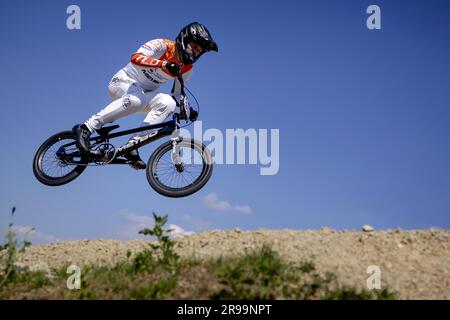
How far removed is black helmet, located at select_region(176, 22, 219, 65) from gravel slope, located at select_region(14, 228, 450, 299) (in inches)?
147

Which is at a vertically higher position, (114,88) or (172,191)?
(114,88)

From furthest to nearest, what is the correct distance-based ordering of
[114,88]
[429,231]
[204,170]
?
1. [114,88]
2. [204,170]
3. [429,231]

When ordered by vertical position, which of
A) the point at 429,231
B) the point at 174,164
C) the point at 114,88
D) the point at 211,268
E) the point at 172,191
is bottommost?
the point at 211,268

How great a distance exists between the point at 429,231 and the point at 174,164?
4.89 metres

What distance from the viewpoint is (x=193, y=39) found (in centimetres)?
895

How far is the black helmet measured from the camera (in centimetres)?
891

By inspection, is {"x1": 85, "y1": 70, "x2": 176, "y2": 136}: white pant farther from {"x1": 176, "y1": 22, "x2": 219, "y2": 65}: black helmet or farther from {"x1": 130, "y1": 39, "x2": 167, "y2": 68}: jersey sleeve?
{"x1": 176, "y1": 22, "x2": 219, "y2": 65}: black helmet

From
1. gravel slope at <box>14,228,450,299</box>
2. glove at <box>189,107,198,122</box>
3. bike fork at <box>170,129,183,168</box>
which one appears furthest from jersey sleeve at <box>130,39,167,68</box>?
gravel slope at <box>14,228,450,299</box>

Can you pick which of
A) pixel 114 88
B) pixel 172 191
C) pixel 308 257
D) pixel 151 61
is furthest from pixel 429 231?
pixel 114 88

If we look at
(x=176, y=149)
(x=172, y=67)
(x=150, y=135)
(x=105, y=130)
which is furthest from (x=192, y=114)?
(x=105, y=130)

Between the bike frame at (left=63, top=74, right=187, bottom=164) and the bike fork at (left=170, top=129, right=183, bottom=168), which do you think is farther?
the bike frame at (left=63, top=74, right=187, bottom=164)

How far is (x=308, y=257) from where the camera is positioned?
6195 millimetres
